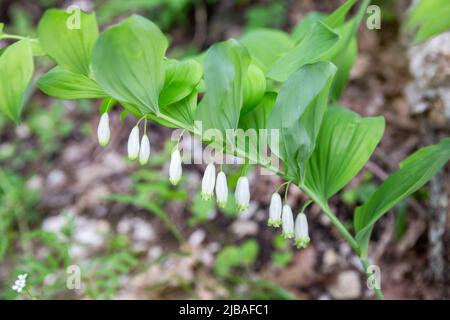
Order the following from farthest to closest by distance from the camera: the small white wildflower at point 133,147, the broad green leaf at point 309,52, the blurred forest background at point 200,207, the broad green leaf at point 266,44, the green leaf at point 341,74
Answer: the blurred forest background at point 200,207
the broad green leaf at point 266,44
the green leaf at point 341,74
the small white wildflower at point 133,147
the broad green leaf at point 309,52

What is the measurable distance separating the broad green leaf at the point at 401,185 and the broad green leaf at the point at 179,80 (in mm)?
670

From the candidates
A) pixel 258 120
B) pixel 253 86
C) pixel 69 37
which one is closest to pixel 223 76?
pixel 253 86

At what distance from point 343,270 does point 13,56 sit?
1954 mm

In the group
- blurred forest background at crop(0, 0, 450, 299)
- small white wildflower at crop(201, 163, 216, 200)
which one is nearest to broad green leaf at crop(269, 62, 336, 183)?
small white wildflower at crop(201, 163, 216, 200)

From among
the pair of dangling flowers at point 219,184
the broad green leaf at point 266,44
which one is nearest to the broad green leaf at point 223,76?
the pair of dangling flowers at point 219,184

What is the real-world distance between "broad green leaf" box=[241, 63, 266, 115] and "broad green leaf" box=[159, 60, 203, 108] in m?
0.14

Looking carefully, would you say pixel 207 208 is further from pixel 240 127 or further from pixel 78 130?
pixel 78 130

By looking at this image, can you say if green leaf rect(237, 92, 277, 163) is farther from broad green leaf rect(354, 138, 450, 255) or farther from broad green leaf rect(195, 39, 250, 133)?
broad green leaf rect(354, 138, 450, 255)

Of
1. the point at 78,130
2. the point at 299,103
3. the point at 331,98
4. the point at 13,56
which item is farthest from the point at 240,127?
the point at 78,130

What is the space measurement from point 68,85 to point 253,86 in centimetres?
54

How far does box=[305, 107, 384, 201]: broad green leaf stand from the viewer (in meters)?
1.53

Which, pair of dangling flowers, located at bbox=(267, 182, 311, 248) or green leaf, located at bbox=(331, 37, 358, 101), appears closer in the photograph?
pair of dangling flowers, located at bbox=(267, 182, 311, 248)

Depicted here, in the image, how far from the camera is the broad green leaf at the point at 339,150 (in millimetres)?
1531

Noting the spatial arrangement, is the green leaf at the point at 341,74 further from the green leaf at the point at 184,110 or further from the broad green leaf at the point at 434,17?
the green leaf at the point at 184,110
